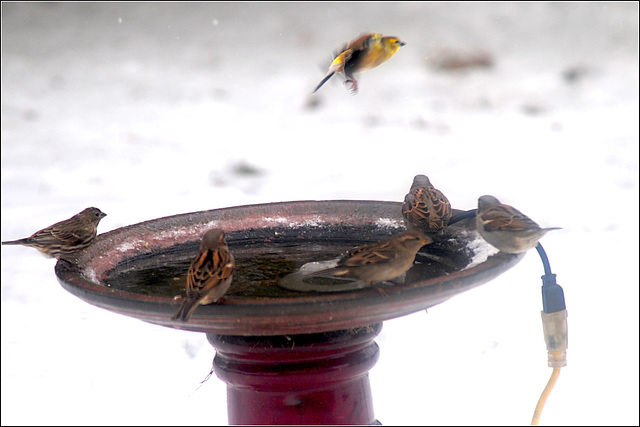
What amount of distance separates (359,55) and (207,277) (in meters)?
1.02

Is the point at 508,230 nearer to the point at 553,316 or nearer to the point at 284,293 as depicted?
the point at 553,316

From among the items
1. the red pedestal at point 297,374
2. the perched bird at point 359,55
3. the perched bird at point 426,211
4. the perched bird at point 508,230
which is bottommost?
the red pedestal at point 297,374

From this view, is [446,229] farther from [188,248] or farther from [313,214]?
[188,248]

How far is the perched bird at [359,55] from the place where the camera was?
9.53 feet

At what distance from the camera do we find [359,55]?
2914 mm

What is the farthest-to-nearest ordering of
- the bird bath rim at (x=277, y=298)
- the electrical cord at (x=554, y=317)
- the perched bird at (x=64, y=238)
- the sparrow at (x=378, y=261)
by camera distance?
the perched bird at (x=64, y=238), the electrical cord at (x=554, y=317), the sparrow at (x=378, y=261), the bird bath rim at (x=277, y=298)

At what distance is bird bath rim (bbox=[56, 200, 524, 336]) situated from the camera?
233 centimetres

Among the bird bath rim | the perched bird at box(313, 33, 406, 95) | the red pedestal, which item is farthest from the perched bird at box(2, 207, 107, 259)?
the perched bird at box(313, 33, 406, 95)

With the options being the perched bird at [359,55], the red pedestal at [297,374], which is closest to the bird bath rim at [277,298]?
the red pedestal at [297,374]

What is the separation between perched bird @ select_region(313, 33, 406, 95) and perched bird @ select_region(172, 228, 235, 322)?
0.68m

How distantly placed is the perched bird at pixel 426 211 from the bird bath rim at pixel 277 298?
15 cm

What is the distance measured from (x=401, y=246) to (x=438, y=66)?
5.04 meters

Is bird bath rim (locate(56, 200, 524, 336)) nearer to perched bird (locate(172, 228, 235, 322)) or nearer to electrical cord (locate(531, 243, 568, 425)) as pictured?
perched bird (locate(172, 228, 235, 322))

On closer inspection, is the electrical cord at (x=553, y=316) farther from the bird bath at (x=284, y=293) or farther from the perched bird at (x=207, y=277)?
the perched bird at (x=207, y=277)
